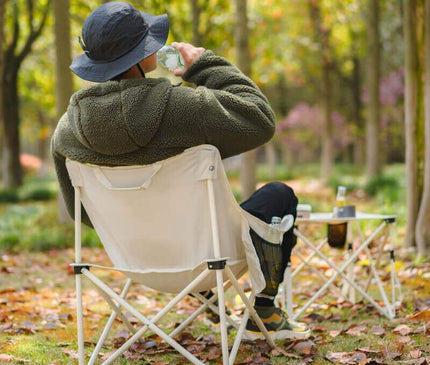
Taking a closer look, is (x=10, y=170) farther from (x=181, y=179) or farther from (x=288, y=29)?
(x=181, y=179)

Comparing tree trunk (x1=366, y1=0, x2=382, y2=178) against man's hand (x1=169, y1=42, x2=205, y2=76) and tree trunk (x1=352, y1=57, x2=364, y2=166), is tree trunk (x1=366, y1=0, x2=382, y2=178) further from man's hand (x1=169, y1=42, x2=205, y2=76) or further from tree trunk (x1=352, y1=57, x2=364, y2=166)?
man's hand (x1=169, y1=42, x2=205, y2=76)

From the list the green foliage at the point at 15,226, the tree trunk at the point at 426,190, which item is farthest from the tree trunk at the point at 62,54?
the tree trunk at the point at 426,190

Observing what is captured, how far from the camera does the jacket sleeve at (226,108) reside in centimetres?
227

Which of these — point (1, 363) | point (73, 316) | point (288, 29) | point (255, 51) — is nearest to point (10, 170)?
point (255, 51)

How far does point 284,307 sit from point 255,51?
39.6 feet

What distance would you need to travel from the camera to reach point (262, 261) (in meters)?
2.58

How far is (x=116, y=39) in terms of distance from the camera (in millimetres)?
2332

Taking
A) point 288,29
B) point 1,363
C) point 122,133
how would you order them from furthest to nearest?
point 288,29 < point 1,363 < point 122,133

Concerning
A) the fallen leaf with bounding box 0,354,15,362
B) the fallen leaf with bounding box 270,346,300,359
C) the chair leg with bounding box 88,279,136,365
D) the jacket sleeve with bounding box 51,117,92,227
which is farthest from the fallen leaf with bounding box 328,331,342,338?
the fallen leaf with bounding box 0,354,15,362

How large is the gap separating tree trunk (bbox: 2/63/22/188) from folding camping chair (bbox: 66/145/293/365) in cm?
1299

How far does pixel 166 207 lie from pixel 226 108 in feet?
1.51

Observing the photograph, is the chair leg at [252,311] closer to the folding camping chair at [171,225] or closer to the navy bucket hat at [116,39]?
the folding camping chair at [171,225]

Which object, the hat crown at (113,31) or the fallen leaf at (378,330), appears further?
the fallen leaf at (378,330)

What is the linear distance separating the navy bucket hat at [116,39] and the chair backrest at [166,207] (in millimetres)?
393
